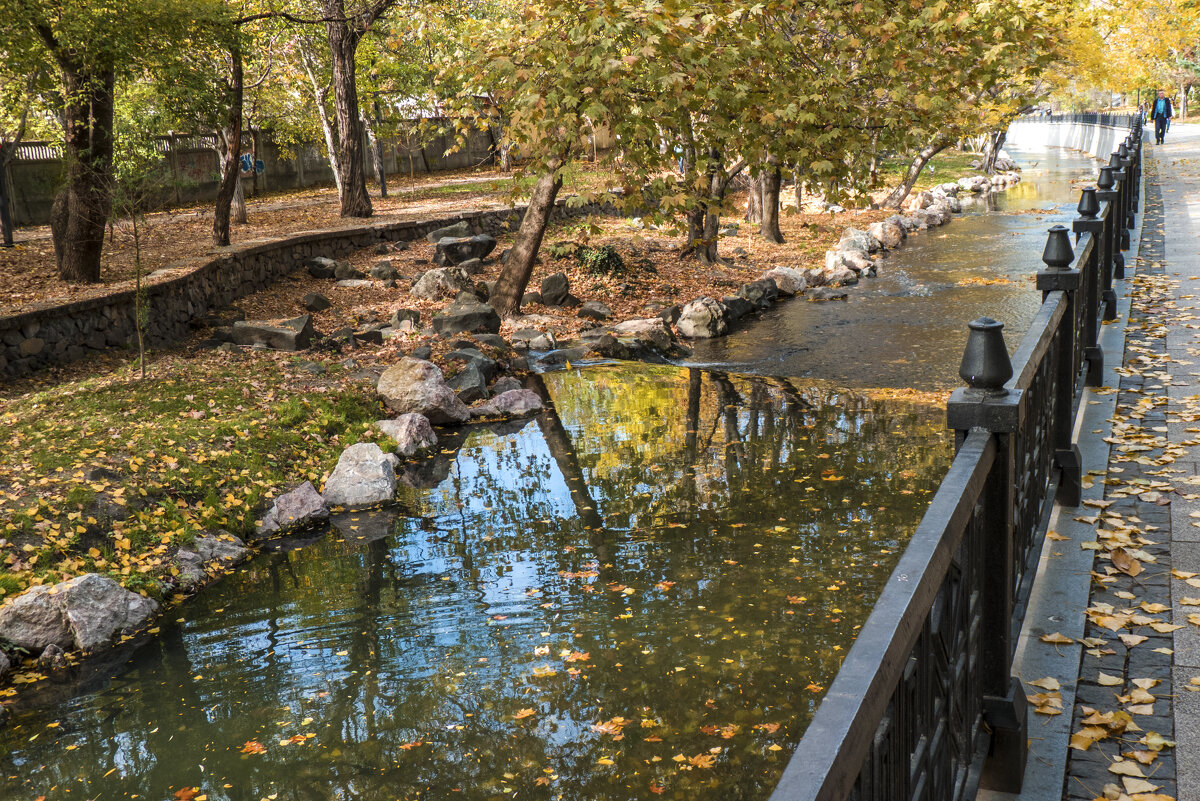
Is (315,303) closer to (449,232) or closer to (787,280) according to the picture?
(449,232)

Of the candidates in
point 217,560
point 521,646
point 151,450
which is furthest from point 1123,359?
point 151,450

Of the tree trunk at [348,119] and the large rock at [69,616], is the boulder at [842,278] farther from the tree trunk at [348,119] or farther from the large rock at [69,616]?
the large rock at [69,616]

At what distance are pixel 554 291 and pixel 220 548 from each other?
9.39 metres

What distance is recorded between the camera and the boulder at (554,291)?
16331 mm

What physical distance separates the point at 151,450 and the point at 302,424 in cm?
176

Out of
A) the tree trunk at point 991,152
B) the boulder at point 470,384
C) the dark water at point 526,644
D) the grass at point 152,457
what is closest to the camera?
the dark water at point 526,644

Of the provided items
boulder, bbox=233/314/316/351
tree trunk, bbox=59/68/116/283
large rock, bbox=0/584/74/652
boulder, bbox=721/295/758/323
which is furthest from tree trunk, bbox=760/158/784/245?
large rock, bbox=0/584/74/652

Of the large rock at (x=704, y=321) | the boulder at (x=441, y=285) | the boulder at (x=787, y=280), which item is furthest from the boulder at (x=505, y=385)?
the boulder at (x=787, y=280)

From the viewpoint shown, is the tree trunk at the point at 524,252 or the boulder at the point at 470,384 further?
the tree trunk at the point at 524,252

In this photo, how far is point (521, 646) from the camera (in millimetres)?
5898

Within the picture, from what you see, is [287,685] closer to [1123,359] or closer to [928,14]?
[1123,359]

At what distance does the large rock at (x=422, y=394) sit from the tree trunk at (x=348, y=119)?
1239 cm

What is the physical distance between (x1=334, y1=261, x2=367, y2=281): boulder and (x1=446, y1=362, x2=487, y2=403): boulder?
6683 mm

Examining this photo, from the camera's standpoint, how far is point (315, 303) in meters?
15.4
